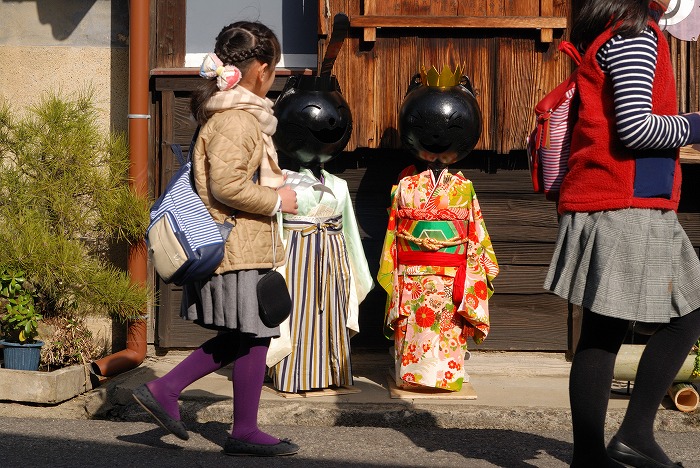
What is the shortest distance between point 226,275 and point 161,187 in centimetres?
237

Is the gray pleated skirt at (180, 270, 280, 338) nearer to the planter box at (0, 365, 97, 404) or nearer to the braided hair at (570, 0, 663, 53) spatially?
the braided hair at (570, 0, 663, 53)

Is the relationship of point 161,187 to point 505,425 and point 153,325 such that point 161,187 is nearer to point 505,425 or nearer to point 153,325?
point 153,325

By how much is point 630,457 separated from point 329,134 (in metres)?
2.46

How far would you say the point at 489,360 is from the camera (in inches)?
222

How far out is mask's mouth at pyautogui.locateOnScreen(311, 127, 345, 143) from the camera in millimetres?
4914

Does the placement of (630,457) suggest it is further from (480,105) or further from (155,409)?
(480,105)

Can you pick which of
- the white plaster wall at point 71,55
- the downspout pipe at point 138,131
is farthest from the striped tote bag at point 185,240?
the white plaster wall at point 71,55

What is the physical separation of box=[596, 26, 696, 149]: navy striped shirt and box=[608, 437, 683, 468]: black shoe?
39.4 inches

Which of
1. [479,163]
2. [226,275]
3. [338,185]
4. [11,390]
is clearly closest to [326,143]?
[338,185]

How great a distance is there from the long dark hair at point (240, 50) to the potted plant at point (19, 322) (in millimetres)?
1828

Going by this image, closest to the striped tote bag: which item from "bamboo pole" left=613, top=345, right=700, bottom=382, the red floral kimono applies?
the red floral kimono

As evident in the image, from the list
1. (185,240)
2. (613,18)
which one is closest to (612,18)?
(613,18)

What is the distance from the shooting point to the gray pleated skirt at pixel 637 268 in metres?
2.94

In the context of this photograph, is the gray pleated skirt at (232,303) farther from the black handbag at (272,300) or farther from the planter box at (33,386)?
the planter box at (33,386)
